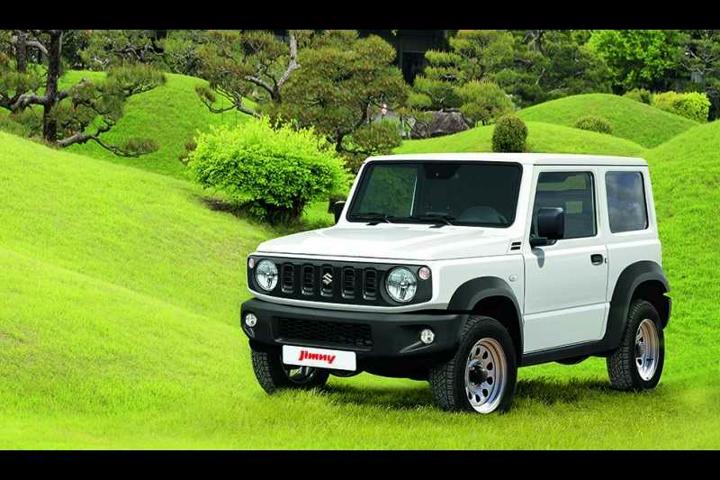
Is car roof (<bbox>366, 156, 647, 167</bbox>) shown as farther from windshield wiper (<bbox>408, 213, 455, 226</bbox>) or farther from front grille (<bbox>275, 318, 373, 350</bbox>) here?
front grille (<bbox>275, 318, 373, 350</bbox>)

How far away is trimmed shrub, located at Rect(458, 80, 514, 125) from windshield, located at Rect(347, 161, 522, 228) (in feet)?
123

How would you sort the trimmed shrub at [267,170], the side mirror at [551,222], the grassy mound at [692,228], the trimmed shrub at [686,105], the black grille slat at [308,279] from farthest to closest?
the trimmed shrub at [686,105], the trimmed shrub at [267,170], the grassy mound at [692,228], the side mirror at [551,222], the black grille slat at [308,279]

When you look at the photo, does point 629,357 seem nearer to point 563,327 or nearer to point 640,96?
point 563,327

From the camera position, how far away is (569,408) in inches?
440

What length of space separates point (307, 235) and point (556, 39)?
5446cm

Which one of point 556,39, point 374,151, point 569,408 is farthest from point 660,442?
point 556,39

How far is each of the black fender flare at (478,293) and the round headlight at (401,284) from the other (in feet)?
1.19

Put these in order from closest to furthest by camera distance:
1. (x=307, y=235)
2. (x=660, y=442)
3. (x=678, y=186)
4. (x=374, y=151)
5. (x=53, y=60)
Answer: (x=660, y=442) < (x=307, y=235) < (x=678, y=186) < (x=374, y=151) < (x=53, y=60)

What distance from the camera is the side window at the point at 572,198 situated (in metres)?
10.7

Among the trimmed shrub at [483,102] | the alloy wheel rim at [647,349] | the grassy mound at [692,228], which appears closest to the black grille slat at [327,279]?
the alloy wheel rim at [647,349]

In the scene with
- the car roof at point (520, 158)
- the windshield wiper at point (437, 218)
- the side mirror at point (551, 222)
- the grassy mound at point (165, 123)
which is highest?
the car roof at point (520, 158)

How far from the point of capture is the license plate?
951 cm

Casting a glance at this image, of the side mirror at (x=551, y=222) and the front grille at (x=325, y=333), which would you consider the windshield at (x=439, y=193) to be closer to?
the side mirror at (x=551, y=222)
